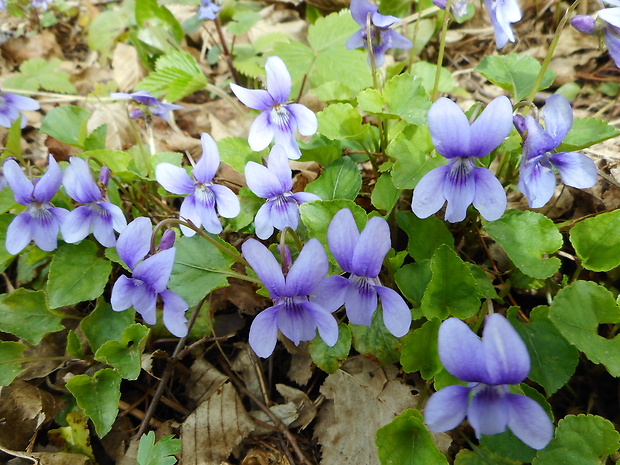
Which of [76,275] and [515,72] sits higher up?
[515,72]

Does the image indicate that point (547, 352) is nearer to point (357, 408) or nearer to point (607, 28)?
point (357, 408)

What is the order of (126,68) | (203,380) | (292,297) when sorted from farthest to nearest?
(126,68) → (203,380) → (292,297)

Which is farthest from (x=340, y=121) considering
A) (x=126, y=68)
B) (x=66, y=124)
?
(x=126, y=68)

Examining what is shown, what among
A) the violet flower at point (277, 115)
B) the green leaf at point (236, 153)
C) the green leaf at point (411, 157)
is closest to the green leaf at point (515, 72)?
the green leaf at point (411, 157)

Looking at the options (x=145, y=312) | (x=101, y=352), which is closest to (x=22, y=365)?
(x=101, y=352)

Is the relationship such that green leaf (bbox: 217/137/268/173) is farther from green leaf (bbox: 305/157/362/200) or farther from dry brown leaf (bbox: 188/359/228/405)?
dry brown leaf (bbox: 188/359/228/405)

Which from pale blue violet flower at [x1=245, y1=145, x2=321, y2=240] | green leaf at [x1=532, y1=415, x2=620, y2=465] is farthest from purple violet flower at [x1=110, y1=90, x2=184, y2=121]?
green leaf at [x1=532, y1=415, x2=620, y2=465]

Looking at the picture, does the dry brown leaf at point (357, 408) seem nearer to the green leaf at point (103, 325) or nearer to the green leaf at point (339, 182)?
the green leaf at point (339, 182)
